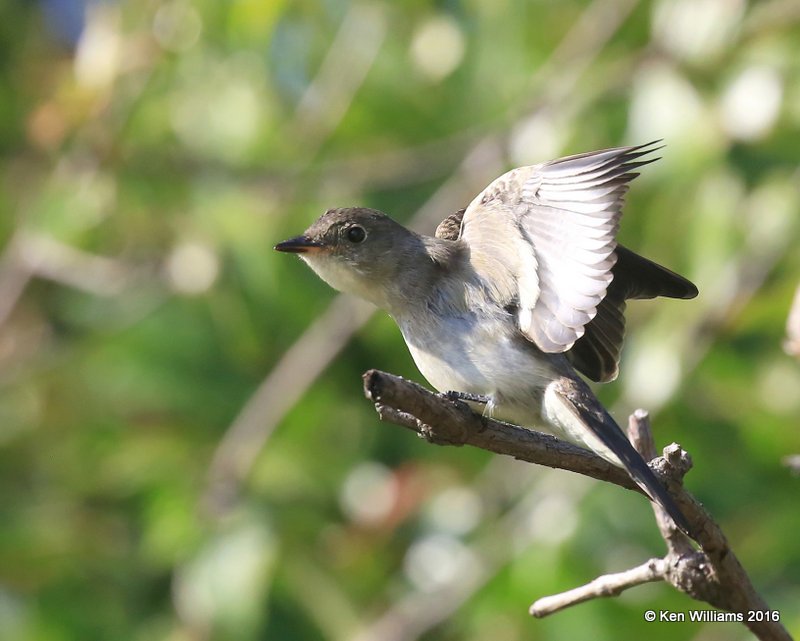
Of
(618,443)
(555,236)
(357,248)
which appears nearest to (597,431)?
(618,443)

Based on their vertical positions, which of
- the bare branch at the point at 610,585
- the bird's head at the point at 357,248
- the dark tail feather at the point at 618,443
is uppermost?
the bird's head at the point at 357,248

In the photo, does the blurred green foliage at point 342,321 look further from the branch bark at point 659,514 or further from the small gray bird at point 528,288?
the branch bark at point 659,514

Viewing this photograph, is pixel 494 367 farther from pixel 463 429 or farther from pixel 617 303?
pixel 463 429

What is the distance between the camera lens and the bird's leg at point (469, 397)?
2.81 meters

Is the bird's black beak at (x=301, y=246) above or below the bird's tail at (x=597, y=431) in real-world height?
above

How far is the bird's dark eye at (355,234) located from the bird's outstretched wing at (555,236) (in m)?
0.40

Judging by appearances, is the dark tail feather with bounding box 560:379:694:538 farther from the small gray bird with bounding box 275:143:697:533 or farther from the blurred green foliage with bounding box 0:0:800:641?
the blurred green foliage with bounding box 0:0:800:641

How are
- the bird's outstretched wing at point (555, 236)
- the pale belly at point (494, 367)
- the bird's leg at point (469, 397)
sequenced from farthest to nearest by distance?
the pale belly at point (494, 367) < the bird's leg at point (469, 397) < the bird's outstretched wing at point (555, 236)

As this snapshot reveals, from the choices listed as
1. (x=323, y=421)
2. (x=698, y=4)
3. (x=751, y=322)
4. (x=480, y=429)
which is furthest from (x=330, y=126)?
(x=480, y=429)

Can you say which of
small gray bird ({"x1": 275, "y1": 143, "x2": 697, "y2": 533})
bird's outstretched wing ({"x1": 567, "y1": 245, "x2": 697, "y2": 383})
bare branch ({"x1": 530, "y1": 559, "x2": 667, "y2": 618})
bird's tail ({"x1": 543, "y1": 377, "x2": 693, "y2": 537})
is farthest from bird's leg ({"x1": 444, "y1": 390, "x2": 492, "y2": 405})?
bare branch ({"x1": 530, "y1": 559, "x2": 667, "y2": 618})

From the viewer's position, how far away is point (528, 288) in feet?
9.73

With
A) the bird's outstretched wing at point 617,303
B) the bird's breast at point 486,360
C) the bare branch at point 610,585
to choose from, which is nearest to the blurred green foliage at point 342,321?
the bird's outstretched wing at point 617,303

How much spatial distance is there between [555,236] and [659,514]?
676 mm

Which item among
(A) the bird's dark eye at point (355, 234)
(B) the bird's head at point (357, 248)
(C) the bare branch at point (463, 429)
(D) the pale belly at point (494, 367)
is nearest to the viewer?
(C) the bare branch at point (463, 429)
